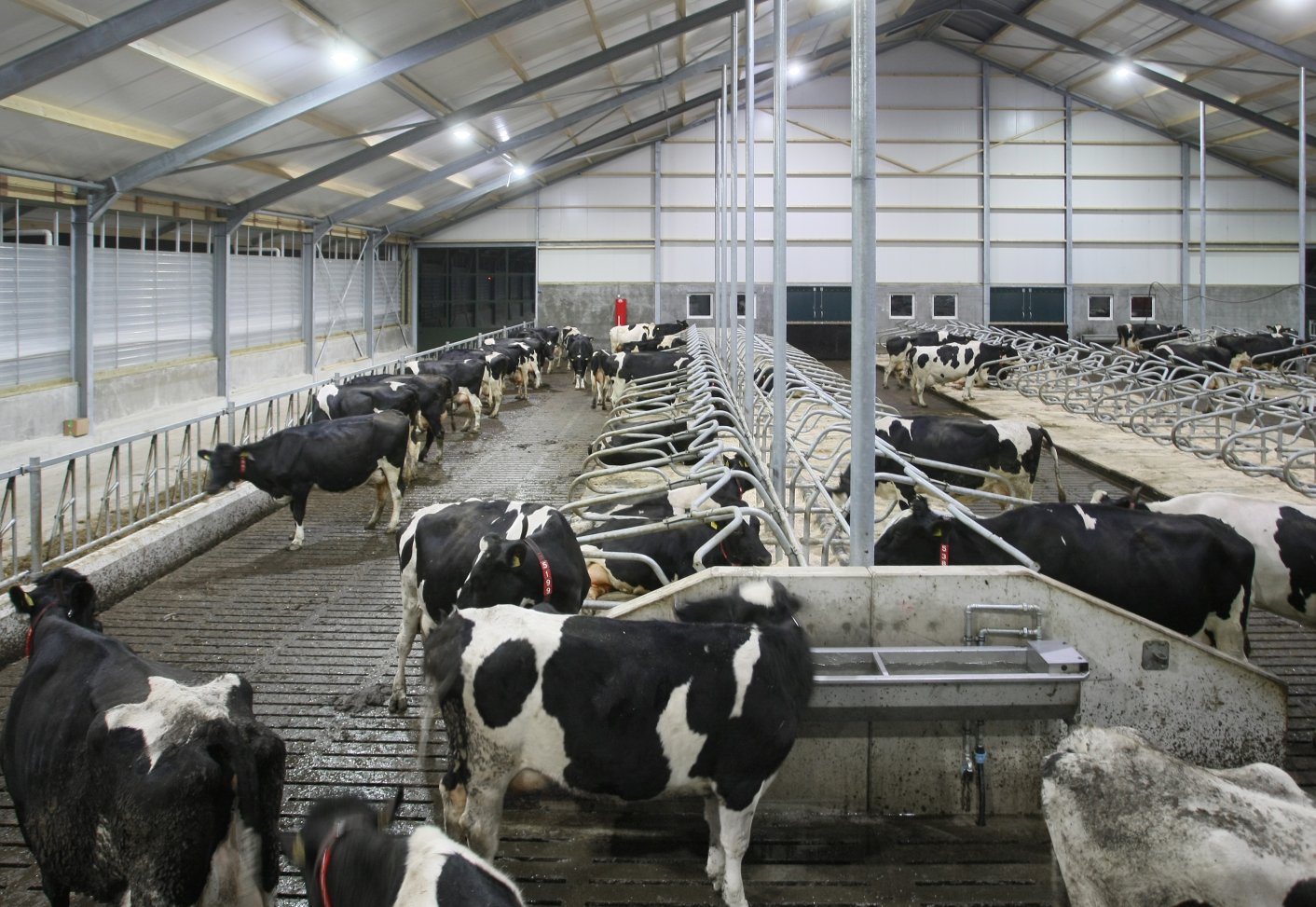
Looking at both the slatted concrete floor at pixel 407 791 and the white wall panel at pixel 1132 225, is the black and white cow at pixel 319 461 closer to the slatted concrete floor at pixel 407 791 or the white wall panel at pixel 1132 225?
the slatted concrete floor at pixel 407 791

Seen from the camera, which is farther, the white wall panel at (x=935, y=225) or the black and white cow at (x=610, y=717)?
the white wall panel at (x=935, y=225)

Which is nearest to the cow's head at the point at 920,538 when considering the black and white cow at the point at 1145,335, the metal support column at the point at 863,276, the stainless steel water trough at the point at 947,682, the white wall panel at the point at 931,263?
the metal support column at the point at 863,276

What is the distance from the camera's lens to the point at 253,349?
67.0 feet

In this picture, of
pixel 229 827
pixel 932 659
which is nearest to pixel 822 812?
pixel 932 659

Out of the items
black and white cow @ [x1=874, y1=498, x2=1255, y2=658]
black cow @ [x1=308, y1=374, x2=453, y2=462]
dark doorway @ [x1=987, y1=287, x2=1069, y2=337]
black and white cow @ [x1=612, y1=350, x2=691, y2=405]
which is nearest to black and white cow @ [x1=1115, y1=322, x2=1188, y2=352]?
dark doorway @ [x1=987, y1=287, x2=1069, y2=337]

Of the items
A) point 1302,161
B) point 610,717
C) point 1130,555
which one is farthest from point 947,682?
point 1302,161

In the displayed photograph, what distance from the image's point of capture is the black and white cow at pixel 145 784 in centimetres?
331

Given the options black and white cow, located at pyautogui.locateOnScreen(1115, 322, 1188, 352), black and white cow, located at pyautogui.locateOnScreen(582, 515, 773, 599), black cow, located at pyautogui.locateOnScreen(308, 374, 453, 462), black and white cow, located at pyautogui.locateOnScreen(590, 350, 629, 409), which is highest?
black and white cow, located at pyautogui.locateOnScreen(1115, 322, 1188, 352)

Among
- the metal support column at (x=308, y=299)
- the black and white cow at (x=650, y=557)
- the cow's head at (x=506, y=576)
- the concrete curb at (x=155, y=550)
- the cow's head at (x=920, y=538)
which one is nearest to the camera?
the cow's head at (x=506, y=576)

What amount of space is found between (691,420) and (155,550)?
505cm

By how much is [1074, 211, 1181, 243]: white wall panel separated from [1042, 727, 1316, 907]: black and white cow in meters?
31.4

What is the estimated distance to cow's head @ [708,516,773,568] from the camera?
22.2 ft

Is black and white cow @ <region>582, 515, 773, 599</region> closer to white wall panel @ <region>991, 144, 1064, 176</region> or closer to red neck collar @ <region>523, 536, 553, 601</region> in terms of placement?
red neck collar @ <region>523, 536, 553, 601</region>

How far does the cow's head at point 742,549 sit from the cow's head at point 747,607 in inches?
74.6
